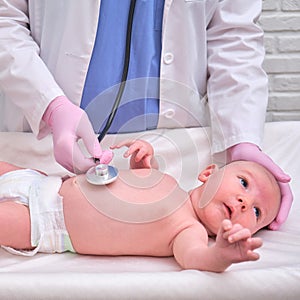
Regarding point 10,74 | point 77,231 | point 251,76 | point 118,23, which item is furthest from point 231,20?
point 77,231

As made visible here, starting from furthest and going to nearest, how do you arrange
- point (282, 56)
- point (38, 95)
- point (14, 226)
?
point (282, 56) → point (38, 95) → point (14, 226)

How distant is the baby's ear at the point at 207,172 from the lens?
121 cm

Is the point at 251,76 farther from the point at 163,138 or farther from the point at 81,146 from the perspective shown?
the point at 81,146

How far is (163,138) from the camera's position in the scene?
1351 millimetres

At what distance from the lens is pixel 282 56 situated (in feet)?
5.94

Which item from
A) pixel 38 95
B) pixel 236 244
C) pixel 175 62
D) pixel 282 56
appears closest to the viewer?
pixel 236 244

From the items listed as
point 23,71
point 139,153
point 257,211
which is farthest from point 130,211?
point 23,71

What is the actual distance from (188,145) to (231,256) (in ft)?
1.61

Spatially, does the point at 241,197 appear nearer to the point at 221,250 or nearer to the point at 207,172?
the point at 207,172

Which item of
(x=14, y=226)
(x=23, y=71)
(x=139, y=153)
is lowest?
(x=14, y=226)

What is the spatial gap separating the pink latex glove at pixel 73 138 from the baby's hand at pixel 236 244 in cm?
33

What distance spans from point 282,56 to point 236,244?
108 cm

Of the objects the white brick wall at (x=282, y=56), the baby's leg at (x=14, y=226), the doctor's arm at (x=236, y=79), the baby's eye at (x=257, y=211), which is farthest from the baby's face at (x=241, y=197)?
the white brick wall at (x=282, y=56)

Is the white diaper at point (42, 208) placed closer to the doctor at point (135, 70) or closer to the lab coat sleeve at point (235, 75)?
the doctor at point (135, 70)
